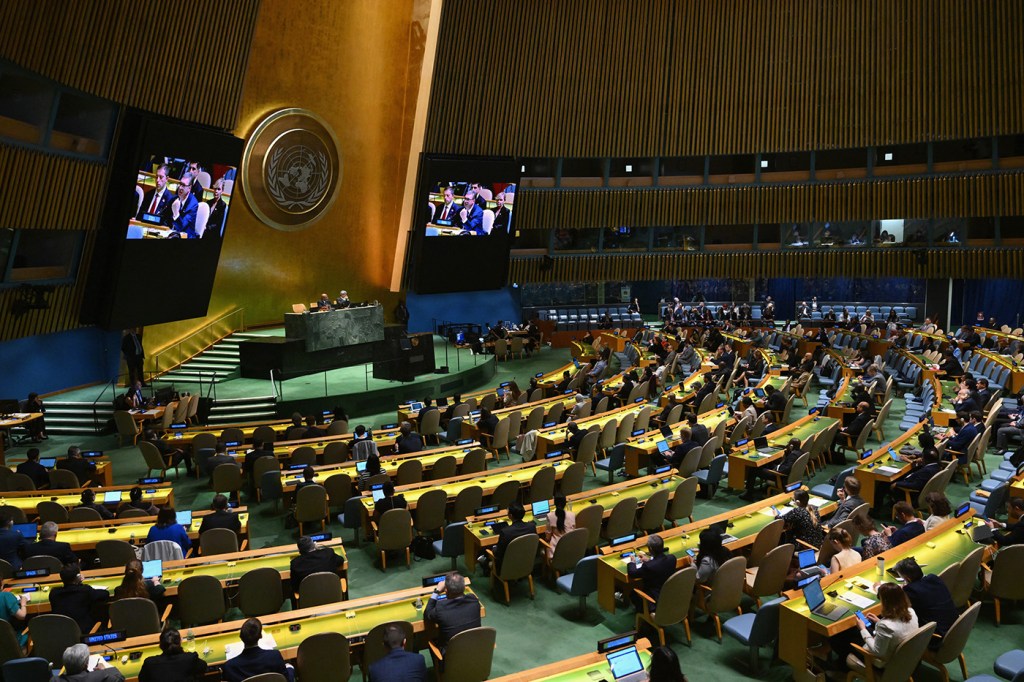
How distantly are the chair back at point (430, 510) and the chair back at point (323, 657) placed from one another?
358cm

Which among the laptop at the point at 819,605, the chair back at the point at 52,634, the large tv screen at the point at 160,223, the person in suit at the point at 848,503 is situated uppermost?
the large tv screen at the point at 160,223

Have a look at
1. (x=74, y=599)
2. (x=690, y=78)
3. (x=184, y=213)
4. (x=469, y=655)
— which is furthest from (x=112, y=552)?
(x=690, y=78)

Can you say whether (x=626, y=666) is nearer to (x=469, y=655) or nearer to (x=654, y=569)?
(x=469, y=655)

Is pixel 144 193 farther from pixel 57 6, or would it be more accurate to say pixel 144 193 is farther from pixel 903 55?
pixel 903 55

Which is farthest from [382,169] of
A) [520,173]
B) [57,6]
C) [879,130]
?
[879,130]

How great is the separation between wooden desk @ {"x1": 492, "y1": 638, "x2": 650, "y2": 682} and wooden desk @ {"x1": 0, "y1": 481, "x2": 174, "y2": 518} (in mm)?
6517

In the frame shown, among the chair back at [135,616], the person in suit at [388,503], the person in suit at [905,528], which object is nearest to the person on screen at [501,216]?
the person in suit at [388,503]

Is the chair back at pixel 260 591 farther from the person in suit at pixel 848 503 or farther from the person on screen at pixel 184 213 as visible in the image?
the person on screen at pixel 184 213

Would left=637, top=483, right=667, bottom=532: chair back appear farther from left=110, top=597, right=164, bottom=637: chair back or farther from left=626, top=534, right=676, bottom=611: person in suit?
left=110, top=597, right=164, bottom=637: chair back

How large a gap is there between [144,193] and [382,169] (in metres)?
10.5

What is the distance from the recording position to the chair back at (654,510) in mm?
9484

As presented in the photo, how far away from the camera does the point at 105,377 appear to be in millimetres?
19875

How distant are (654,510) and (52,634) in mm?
6231

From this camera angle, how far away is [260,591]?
734 centimetres
